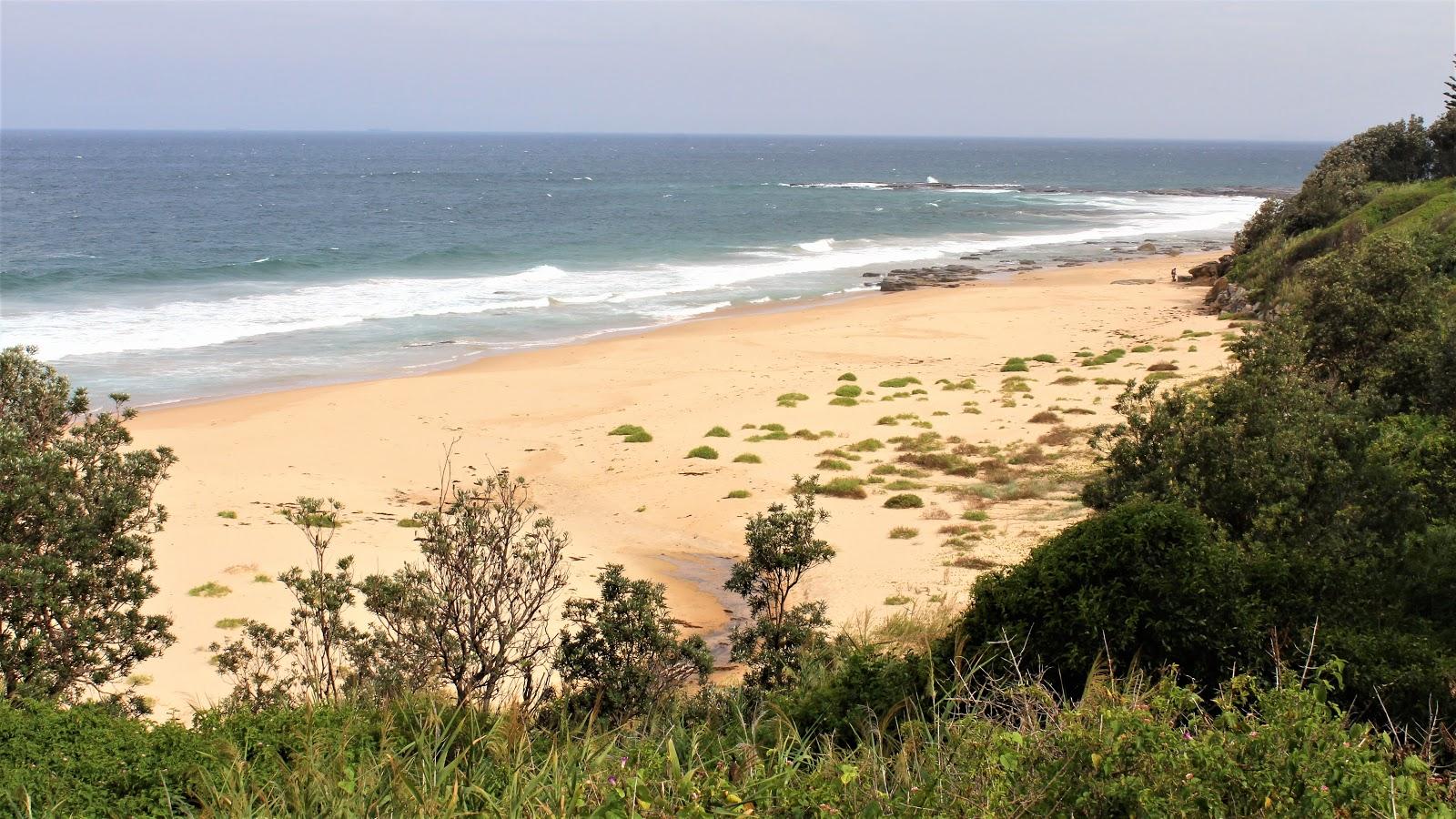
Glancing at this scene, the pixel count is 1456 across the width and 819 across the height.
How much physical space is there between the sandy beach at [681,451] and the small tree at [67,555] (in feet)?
10.1

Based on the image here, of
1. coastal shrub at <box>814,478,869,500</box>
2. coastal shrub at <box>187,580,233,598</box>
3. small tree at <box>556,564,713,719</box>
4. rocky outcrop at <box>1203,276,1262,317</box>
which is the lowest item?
coastal shrub at <box>187,580,233,598</box>

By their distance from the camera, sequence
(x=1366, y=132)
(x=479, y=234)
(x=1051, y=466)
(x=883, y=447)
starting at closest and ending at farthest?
1. (x=1051, y=466)
2. (x=883, y=447)
3. (x=1366, y=132)
4. (x=479, y=234)

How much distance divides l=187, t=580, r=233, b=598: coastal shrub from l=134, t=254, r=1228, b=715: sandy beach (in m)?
0.13

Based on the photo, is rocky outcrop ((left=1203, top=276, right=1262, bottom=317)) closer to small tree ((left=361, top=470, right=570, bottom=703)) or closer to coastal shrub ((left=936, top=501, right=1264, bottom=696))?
coastal shrub ((left=936, top=501, right=1264, bottom=696))

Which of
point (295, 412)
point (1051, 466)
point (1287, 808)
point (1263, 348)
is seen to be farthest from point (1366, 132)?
point (1287, 808)

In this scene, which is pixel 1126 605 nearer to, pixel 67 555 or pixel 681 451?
pixel 67 555

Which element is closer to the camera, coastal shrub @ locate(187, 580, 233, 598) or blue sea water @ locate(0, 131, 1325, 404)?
coastal shrub @ locate(187, 580, 233, 598)

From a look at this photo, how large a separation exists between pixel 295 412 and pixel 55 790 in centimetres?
2165

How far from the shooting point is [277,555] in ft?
53.2

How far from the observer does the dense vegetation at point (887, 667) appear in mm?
4750

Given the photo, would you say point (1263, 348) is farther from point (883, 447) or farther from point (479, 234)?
point (479, 234)

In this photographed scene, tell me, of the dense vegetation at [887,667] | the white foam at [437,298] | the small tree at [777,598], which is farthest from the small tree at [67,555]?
the white foam at [437,298]

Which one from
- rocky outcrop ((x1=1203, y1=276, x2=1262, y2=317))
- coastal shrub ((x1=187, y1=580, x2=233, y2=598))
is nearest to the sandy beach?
coastal shrub ((x1=187, y1=580, x2=233, y2=598))

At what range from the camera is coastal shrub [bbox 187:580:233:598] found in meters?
14.5
